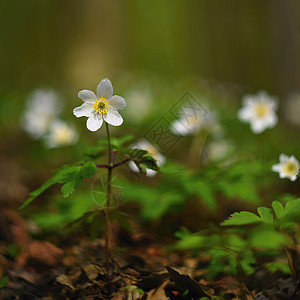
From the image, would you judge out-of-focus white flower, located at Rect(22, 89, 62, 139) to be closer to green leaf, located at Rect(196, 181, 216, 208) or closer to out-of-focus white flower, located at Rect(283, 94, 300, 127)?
green leaf, located at Rect(196, 181, 216, 208)

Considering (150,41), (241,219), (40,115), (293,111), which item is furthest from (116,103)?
(150,41)

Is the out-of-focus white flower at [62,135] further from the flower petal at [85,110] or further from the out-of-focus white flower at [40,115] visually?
the flower petal at [85,110]

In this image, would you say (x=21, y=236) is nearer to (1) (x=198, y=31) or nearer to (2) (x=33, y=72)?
(2) (x=33, y=72)

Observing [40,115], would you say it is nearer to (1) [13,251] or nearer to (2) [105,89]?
(1) [13,251]

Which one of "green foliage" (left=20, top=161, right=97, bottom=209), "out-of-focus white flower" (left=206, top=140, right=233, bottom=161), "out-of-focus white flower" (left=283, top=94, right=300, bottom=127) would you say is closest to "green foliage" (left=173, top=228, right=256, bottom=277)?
"green foliage" (left=20, top=161, right=97, bottom=209)

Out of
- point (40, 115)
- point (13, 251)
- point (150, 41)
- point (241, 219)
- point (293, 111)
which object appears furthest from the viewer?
point (150, 41)

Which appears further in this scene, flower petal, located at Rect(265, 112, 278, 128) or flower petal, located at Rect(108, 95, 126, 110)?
flower petal, located at Rect(265, 112, 278, 128)
